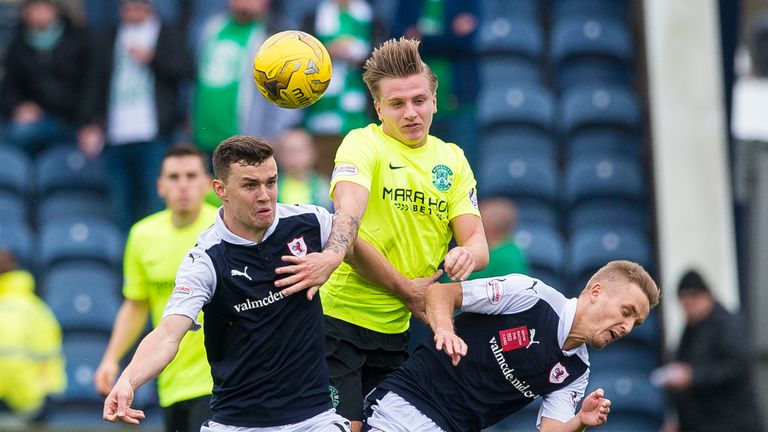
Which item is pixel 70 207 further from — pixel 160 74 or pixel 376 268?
pixel 376 268

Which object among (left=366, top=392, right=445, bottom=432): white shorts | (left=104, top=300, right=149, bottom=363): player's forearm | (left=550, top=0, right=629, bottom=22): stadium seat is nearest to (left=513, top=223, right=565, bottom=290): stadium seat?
(left=550, top=0, right=629, bottom=22): stadium seat

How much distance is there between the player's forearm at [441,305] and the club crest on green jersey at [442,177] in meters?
0.53

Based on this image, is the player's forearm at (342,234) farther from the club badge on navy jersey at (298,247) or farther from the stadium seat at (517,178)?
the stadium seat at (517,178)

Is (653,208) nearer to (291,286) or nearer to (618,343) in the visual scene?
(618,343)

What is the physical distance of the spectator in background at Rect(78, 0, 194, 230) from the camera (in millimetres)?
13125

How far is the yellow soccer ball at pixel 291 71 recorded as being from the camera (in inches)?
301

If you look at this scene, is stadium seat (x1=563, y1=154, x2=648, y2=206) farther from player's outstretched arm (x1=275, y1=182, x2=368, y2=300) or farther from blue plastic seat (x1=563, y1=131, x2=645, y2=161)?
player's outstretched arm (x1=275, y1=182, x2=368, y2=300)

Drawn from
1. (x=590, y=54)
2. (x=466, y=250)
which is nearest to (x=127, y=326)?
(x=466, y=250)

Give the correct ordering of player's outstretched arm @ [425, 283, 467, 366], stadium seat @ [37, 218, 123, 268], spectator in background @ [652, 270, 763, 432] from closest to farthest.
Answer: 1. player's outstretched arm @ [425, 283, 467, 366]
2. spectator in background @ [652, 270, 763, 432]
3. stadium seat @ [37, 218, 123, 268]

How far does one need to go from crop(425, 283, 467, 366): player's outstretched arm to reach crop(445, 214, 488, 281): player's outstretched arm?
182mm

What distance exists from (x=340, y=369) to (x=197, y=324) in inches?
40.7

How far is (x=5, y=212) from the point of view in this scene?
14227 mm

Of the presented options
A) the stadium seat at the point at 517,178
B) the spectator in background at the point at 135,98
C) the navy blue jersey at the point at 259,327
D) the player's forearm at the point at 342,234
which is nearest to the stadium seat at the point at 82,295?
the spectator in background at the point at 135,98

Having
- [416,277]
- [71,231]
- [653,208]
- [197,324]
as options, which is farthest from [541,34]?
[197,324]
